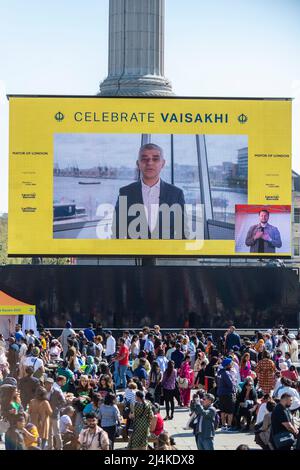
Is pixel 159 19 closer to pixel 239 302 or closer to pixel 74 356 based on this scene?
pixel 239 302

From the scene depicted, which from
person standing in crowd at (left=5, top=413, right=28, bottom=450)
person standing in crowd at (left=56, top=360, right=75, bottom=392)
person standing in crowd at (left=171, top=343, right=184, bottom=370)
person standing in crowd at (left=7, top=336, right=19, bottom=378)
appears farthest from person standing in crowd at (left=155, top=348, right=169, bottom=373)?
person standing in crowd at (left=5, top=413, right=28, bottom=450)

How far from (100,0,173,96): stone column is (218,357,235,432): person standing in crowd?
98.0ft

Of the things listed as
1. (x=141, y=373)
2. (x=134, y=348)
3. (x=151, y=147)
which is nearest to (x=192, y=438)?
(x=141, y=373)

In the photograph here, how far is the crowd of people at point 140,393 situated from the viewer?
18.0 m

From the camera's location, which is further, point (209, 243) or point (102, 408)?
point (209, 243)

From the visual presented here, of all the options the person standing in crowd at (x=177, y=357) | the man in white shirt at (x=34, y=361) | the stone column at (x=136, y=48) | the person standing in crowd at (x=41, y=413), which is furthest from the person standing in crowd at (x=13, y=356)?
the stone column at (x=136, y=48)

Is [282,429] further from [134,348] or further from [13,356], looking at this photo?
[134,348]

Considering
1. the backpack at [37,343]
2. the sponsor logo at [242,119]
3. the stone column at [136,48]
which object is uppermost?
the stone column at [136,48]

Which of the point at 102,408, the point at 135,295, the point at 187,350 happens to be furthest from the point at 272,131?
the point at 102,408

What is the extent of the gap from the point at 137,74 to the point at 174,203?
10.4m

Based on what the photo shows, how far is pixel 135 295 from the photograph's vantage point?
4459 cm

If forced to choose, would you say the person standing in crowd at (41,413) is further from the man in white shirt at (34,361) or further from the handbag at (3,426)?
the man in white shirt at (34,361)

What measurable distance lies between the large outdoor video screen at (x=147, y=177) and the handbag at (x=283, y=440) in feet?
88.3

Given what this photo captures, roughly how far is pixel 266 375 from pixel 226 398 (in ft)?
5.74
